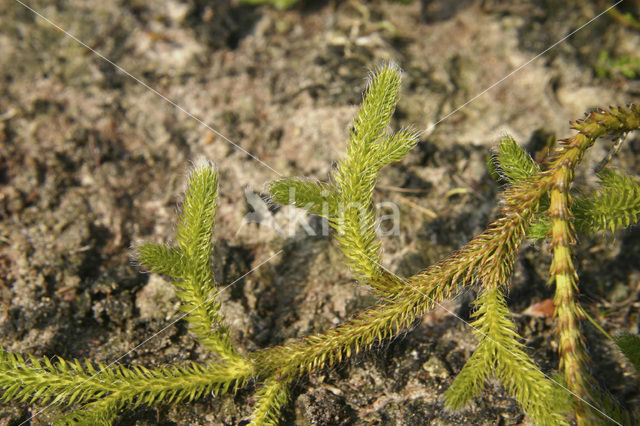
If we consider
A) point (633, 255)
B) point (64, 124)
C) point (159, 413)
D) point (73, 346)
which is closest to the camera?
point (159, 413)

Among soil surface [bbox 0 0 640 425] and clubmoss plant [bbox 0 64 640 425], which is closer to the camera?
clubmoss plant [bbox 0 64 640 425]

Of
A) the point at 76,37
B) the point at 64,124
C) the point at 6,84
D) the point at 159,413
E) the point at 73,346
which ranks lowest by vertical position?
the point at 159,413

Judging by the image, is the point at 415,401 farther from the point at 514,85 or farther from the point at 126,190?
the point at 514,85

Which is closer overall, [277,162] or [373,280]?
[373,280]

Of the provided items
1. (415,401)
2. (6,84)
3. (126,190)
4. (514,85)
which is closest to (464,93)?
(514,85)

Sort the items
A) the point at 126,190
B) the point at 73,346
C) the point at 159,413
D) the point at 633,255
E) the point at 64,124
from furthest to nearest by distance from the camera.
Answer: the point at 64,124 < the point at 126,190 < the point at 633,255 < the point at 73,346 < the point at 159,413
